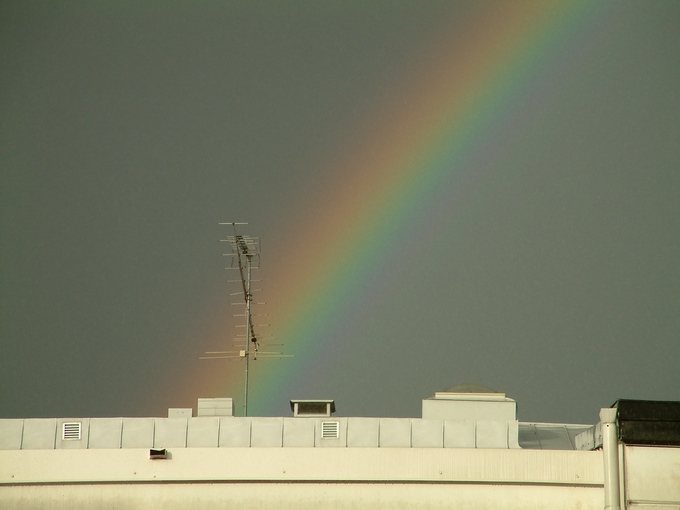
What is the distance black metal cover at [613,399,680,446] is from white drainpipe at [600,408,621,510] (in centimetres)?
38

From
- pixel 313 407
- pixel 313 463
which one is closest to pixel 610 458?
pixel 313 463

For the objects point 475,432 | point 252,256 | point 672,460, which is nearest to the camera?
point 672,460

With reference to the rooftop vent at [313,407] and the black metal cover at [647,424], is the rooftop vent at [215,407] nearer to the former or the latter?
the rooftop vent at [313,407]

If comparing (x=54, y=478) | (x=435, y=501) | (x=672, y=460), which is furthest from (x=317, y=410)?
(x=672, y=460)

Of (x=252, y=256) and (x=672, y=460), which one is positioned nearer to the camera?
(x=672, y=460)

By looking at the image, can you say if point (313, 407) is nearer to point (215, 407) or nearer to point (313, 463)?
point (313, 463)

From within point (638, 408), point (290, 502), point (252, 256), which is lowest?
point (290, 502)

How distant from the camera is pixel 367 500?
65.9m

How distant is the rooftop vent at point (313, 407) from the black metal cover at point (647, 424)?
1526cm

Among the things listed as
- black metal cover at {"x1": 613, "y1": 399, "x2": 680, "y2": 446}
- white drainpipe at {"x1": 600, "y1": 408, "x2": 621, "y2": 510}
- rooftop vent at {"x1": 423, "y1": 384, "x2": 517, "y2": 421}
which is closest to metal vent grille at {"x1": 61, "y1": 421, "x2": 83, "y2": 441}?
rooftop vent at {"x1": 423, "y1": 384, "x2": 517, "y2": 421}

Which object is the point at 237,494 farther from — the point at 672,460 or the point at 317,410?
the point at 672,460

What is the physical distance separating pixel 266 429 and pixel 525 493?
13422mm

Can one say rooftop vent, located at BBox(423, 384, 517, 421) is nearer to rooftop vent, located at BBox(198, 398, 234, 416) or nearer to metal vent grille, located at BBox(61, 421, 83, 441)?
rooftop vent, located at BBox(198, 398, 234, 416)

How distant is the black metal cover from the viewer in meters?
63.7
